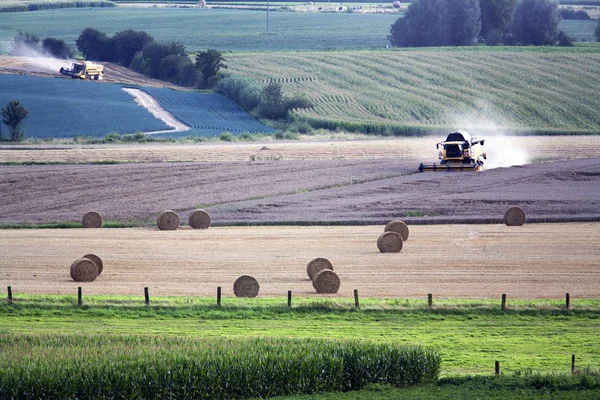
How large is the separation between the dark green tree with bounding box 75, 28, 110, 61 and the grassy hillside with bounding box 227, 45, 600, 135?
16.6 meters

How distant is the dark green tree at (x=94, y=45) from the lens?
373 ft

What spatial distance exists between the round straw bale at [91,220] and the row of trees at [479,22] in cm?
8708

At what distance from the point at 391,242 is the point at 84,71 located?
69.4m

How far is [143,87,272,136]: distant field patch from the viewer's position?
254 ft

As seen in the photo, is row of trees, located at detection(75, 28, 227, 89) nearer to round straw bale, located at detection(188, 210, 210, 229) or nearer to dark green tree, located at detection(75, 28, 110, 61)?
dark green tree, located at detection(75, 28, 110, 61)

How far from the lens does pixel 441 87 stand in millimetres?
93812

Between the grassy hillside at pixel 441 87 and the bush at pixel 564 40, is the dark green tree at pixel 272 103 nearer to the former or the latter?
the grassy hillside at pixel 441 87

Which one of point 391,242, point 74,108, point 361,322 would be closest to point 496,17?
point 74,108

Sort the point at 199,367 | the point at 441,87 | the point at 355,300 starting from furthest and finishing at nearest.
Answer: the point at 441,87
the point at 355,300
the point at 199,367

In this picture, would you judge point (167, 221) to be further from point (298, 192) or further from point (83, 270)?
point (298, 192)

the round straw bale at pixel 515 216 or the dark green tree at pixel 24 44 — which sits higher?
the dark green tree at pixel 24 44

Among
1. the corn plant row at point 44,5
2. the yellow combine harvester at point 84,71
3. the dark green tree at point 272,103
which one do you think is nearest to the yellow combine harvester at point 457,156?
the dark green tree at point 272,103

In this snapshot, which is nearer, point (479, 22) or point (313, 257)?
point (313, 257)

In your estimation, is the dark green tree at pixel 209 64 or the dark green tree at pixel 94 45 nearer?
the dark green tree at pixel 209 64
